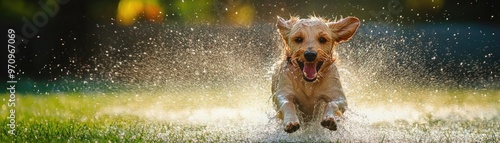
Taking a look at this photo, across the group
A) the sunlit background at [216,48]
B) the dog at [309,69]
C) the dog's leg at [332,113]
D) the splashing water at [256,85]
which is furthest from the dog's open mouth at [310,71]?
the sunlit background at [216,48]

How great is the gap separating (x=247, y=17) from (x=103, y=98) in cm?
411

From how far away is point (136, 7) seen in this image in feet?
48.5

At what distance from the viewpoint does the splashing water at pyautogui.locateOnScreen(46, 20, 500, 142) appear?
6.27m

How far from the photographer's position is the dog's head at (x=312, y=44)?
595cm

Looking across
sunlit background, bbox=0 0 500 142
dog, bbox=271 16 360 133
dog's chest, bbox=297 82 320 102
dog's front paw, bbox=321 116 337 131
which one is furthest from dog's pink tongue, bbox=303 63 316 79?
sunlit background, bbox=0 0 500 142

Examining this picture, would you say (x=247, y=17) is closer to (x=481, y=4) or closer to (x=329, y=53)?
(x=481, y=4)

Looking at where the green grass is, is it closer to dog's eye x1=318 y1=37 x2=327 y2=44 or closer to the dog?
the dog

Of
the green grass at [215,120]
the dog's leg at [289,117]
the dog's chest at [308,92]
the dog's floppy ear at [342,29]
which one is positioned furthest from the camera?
the dog's floppy ear at [342,29]

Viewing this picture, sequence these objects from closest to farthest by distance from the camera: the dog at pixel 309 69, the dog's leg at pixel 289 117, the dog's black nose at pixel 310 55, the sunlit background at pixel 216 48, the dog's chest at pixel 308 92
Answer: the dog's leg at pixel 289 117 < the dog's black nose at pixel 310 55 < the dog at pixel 309 69 < the dog's chest at pixel 308 92 < the sunlit background at pixel 216 48

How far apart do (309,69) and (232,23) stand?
8.60m

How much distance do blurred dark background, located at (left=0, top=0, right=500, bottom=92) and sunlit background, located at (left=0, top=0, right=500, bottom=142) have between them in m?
0.02

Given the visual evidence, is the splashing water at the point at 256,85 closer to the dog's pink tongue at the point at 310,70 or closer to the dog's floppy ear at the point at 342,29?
the dog's pink tongue at the point at 310,70

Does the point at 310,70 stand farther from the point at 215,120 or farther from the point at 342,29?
the point at 215,120

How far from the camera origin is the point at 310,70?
19.6ft
